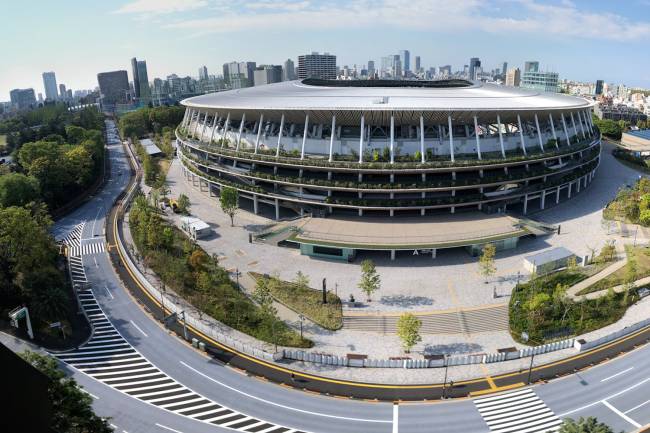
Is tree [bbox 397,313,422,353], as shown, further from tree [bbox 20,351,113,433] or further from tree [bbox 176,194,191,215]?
tree [bbox 176,194,191,215]

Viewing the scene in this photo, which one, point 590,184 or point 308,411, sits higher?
point 590,184

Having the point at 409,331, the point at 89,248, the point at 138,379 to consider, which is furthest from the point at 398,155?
the point at 89,248

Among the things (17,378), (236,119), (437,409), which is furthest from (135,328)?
(236,119)

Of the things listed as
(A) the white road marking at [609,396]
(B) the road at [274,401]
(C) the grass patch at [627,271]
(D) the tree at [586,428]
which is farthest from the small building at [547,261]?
(D) the tree at [586,428]

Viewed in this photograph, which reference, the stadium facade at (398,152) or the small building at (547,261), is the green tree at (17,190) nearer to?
the stadium facade at (398,152)

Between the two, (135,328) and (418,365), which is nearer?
(418,365)

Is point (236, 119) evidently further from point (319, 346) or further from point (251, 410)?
point (251, 410)

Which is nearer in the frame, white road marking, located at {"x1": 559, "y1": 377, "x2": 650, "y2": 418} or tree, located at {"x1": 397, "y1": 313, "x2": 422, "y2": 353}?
white road marking, located at {"x1": 559, "y1": 377, "x2": 650, "y2": 418}

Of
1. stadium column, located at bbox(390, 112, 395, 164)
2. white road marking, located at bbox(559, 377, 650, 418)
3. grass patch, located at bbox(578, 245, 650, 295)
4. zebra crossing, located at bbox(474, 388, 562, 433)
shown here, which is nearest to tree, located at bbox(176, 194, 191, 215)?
stadium column, located at bbox(390, 112, 395, 164)
